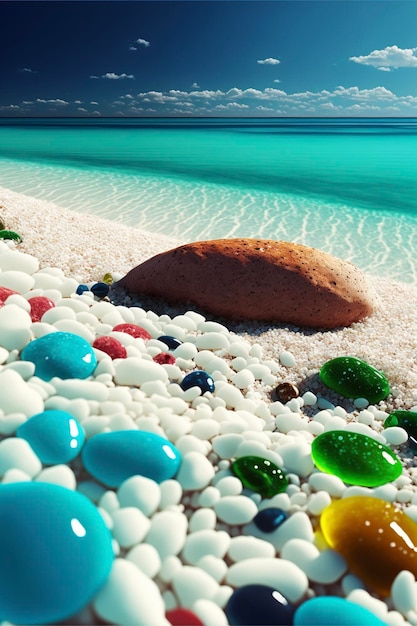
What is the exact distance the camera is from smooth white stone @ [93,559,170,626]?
983 millimetres

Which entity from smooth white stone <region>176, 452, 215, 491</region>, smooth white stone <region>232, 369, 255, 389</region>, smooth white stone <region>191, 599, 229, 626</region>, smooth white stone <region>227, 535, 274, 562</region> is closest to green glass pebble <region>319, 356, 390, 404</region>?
smooth white stone <region>232, 369, 255, 389</region>

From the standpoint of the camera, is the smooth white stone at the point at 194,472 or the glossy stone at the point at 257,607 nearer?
the glossy stone at the point at 257,607

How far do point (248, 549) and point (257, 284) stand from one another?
1.69m

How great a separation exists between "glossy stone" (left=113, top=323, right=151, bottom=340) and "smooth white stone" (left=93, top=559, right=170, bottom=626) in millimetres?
1201

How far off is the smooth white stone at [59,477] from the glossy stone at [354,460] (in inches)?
25.9

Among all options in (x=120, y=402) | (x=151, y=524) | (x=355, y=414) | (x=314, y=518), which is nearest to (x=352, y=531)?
(x=314, y=518)

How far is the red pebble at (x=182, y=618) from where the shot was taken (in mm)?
1007

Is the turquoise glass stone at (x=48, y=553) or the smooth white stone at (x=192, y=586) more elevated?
the turquoise glass stone at (x=48, y=553)

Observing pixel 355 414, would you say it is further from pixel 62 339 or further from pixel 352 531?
pixel 62 339

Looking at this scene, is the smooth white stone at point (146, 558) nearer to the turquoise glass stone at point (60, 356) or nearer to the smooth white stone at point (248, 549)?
the smooth white stone at point (248, 549)

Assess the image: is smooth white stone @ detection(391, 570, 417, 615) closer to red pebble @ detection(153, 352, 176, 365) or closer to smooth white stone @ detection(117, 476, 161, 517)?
smooth white stone @ detection(117, 476, 161, 517)

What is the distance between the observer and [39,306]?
215 cm

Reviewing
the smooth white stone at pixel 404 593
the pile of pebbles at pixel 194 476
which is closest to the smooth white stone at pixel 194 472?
the pile of pebbles at pixel 194 476

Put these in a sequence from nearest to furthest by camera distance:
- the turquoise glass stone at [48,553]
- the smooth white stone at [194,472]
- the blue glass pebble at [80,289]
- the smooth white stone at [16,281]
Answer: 1. the turquoise glass stone at [48,553]
2. the smooth white stone at [194,472]
3. the smooth white stone at [16,281]
4. the blue glass pebble at [80,289]
